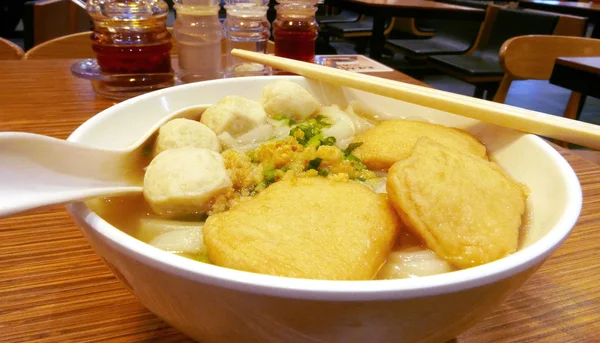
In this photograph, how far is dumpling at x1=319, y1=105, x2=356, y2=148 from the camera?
35.1 inches

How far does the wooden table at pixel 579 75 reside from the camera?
195 centimetres

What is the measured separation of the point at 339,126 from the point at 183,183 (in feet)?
1.36

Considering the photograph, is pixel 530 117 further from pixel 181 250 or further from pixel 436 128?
pixel 181 250

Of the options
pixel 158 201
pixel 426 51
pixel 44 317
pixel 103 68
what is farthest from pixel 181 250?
pixel 426 51

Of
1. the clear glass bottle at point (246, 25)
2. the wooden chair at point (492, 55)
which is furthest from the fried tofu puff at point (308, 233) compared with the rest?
the wooden chair at point (492, 55)

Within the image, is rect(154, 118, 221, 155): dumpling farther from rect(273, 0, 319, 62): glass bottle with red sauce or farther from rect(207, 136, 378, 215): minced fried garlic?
rect(273, 0, 319, 62): glass bottle with red sauce

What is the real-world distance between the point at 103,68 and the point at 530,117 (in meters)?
1.34

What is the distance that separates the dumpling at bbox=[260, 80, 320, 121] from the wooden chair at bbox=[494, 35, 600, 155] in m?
2.24

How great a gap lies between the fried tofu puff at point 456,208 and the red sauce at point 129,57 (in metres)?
1.18

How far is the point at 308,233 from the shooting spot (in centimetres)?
50

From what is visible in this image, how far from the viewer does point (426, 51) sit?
4711 mm

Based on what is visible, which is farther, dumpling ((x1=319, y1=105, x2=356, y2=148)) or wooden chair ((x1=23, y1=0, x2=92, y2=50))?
wooden chair ((x1=23, y1=0, x2=92, y2=50))

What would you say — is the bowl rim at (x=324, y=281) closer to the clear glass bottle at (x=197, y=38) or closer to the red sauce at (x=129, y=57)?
the red sauce at (x=129, y=57)

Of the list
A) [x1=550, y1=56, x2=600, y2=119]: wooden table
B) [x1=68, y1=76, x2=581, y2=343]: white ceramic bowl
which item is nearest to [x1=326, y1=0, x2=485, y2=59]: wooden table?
[x1=550, y1=56, x2=600, y2=119]: wooden table
